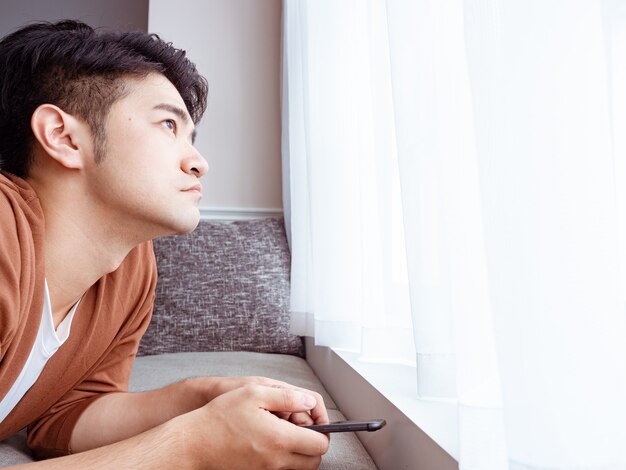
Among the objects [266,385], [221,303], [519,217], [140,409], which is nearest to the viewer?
[519,217]

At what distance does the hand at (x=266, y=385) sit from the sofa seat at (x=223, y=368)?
27 cm

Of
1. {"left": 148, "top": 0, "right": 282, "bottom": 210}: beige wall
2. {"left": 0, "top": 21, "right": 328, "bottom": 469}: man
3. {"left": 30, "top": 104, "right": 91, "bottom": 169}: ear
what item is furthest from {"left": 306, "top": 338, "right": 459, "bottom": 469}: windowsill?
{"left": 148, "top": 0, "right": 282, "bottom": 210}: beige wall

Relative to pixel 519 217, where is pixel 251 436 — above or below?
below

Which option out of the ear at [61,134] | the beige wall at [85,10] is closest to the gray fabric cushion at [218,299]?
the ear at [61,134]

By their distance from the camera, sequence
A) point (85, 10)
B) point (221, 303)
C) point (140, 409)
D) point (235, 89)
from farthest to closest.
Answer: point (85, 10)
point (235, 89)
point (221, 303)
point (140, 409)

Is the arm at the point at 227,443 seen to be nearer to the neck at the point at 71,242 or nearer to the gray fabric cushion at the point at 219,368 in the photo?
the neck at the point at 71,242

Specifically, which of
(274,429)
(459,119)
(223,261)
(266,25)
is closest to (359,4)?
(459,119)

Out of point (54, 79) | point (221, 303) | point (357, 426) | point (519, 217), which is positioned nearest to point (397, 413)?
point (357, 426)

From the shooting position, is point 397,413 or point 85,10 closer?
point 397,413

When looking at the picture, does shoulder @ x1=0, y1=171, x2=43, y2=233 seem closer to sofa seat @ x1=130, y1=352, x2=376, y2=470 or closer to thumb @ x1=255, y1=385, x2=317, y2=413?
thumb @ x1=255, y1=385, x2=317, y2=413

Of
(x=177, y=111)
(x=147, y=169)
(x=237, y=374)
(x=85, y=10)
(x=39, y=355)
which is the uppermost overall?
(x=85, y=10)

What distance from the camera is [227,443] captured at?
641 millimetres

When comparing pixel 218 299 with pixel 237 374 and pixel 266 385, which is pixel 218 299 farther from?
pixel 266 385

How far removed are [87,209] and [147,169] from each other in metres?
0.12
